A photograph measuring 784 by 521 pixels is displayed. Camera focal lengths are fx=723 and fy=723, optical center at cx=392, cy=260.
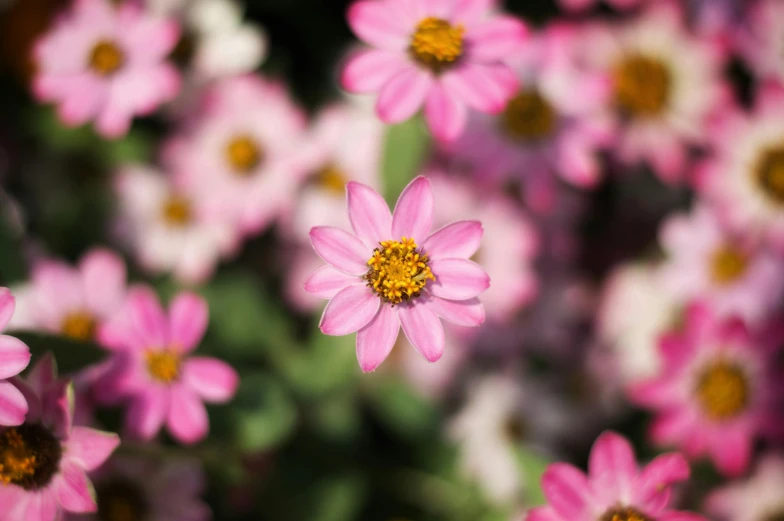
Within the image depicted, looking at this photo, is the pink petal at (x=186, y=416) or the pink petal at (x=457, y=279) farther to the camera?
the pink petal at (x=186, y=416)

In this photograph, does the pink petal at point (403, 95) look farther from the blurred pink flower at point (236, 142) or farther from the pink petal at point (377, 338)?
the blurred pink flower at point (236, 142)

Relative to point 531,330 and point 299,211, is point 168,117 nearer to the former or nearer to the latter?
point 299,211

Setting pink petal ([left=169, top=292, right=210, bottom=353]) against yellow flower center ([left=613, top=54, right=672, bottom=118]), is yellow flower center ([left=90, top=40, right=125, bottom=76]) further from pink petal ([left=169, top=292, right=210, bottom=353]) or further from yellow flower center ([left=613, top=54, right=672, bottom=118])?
yellow flower center ([left=613, top=54, right=672, bottom=118])

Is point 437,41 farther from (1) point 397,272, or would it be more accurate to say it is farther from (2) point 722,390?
(2) point 722,390

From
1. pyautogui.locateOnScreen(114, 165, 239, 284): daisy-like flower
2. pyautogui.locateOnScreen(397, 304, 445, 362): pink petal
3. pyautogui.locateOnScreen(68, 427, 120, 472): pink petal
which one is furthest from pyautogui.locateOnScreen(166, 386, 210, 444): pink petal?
pyautogui.locateOnScreen(114, 165, 239, 284): daisy-like flower

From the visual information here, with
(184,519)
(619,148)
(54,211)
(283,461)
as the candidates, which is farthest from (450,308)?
(54,211)

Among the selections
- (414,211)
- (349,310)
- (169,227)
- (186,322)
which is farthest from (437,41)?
(169,227)

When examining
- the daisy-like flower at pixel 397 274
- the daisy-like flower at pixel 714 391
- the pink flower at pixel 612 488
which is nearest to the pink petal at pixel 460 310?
the daisy-like flower at pixel 397 274
